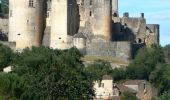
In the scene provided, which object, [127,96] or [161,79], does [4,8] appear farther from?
[127,96]

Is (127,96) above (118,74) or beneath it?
beneath

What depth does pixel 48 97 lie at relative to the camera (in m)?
74.3

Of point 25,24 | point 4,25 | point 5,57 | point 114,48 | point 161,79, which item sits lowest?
point 161,79

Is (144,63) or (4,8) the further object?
(4,8)

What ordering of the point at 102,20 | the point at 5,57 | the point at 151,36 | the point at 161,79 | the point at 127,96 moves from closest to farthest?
the point at 127,96, the point at 5,57, the point at 161,79, the point at 102,20, the point at 151,36

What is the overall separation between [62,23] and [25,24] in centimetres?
363

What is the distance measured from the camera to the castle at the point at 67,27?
105750mm


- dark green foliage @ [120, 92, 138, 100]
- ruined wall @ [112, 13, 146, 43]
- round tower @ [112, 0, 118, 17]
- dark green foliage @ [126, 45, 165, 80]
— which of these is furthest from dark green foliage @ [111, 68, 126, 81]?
round tower @ [112, 0, 118, 17]

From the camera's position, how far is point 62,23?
105m

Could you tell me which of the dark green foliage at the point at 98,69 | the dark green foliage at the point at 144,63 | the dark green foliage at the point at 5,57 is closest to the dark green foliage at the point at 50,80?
the dark green foliage at the point at 98,69

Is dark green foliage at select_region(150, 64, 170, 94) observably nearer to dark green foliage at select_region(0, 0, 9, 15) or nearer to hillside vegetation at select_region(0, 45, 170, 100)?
hillside vegetation at select_region(0, 45, 170, 100)

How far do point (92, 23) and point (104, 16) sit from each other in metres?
1.35

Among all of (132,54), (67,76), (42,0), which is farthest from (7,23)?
(67,76)

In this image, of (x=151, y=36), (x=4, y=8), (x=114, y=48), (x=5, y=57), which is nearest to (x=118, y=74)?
(x=114, y=48)
